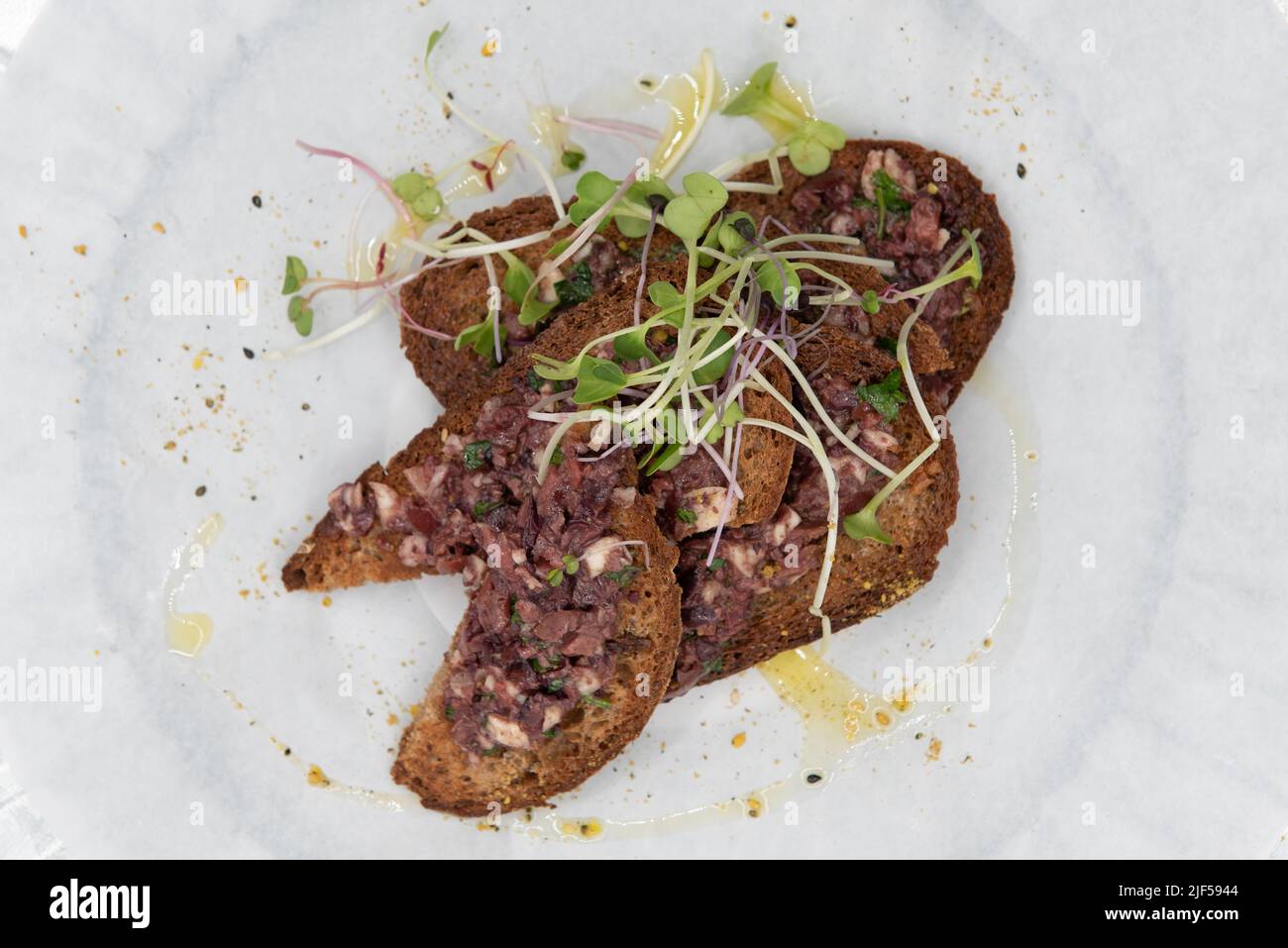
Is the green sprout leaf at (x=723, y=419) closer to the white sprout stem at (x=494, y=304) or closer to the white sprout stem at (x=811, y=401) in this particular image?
the white sprout stem at (x=811, y=401)

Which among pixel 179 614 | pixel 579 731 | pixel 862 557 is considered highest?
pixel 862 557

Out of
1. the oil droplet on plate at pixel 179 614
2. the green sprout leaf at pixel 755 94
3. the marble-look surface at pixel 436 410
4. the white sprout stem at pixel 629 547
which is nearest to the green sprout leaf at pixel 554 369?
the white sprout stem at pixel 629 547

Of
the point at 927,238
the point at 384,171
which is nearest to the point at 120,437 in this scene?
the point at 384,171

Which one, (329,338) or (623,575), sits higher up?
(329,338)

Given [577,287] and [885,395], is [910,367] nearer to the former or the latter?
[885,395]

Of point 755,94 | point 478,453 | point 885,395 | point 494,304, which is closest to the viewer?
point 478,453

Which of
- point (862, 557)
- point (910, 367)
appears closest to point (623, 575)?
point (862, 557)

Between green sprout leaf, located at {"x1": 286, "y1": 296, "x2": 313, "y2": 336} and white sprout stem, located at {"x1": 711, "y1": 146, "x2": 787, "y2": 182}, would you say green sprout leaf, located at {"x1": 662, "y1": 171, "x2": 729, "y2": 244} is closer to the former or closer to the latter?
white sprout stem, located at {"x1": 711, "y1": 146, "x2": 787, "y2": 182}
